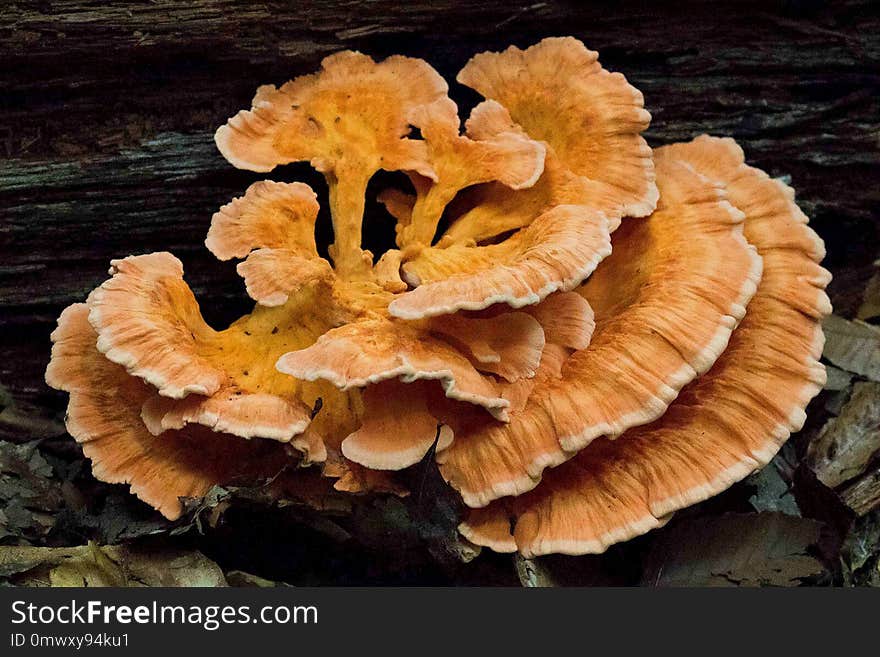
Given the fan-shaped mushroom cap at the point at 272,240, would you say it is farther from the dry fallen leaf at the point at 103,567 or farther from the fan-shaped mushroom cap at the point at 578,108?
the dry fallen leaf at the point at 103,567

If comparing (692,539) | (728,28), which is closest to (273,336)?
(692,539)

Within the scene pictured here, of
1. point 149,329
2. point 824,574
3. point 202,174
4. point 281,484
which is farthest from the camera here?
point 202,174

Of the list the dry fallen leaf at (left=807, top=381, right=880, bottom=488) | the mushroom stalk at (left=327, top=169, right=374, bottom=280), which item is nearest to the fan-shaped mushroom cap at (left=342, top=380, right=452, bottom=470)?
the mushroom stalk at (left=327, top=169, right=374, bottom=280)

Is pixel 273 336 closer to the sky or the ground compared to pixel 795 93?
closer to the ground

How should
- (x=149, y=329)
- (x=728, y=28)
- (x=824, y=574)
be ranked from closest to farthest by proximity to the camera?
(x=149, y=329)
(x=824, y=574)
(x=728, y=28)

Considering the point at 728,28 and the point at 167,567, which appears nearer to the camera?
the point at 167,567

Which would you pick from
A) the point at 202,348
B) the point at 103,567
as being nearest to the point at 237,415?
the point at 202,348

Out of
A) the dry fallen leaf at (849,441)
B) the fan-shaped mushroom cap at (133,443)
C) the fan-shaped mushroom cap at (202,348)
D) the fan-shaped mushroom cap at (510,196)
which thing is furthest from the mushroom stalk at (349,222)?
the dry fallen leaf at (849,441)

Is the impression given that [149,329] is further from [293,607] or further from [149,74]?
[149,74]
